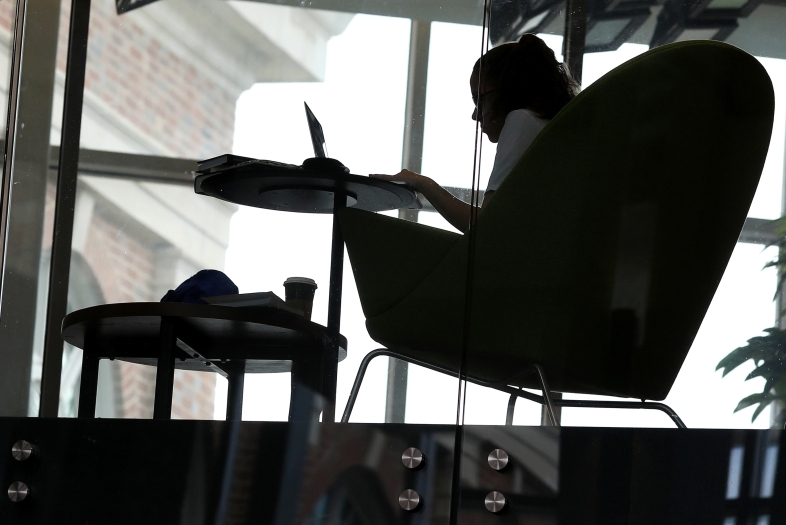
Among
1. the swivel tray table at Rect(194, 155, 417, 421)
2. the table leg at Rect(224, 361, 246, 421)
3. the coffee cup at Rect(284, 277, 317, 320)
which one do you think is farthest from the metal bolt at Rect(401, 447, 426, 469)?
the table leg at Rect(224, 361, 246, 421)

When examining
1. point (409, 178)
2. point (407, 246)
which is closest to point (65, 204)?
point (409, 178)

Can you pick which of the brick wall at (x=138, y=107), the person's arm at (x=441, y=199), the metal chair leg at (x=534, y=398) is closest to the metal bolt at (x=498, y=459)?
the metal chair leg at (x=534, y=398)

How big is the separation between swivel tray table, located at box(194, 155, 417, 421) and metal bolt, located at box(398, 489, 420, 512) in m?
0.82

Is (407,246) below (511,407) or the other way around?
the other way around

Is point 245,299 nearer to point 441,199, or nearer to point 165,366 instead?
point 165,366

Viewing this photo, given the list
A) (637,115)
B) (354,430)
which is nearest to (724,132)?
(637,115)

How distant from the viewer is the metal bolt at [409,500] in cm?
121

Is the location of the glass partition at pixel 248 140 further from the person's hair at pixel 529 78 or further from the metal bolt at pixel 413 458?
the metal bolt at pixel 413 458

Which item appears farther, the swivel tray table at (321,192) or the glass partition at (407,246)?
the swivel tray table at (321,192)

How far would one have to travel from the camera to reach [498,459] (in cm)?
120

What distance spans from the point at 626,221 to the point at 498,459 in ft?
1.49

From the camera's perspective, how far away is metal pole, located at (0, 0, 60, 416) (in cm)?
218

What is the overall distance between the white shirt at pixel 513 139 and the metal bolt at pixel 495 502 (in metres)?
0.59

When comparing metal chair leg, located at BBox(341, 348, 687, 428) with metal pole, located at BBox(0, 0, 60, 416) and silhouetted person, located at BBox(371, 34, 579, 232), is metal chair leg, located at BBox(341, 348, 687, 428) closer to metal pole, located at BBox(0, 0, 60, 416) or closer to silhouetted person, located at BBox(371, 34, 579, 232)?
silhouetted person, located at BBox(371, 34, 579, 232)
